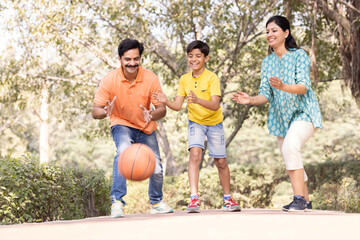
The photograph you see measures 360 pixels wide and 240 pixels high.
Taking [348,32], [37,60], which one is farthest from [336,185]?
[37,60]

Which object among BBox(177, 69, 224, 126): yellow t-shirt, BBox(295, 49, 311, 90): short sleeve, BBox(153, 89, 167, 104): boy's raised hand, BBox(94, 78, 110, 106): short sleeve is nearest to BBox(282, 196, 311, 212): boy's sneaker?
BBox(295, 49, 311, 90): short sleeve

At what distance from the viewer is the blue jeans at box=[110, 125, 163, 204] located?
5957mm

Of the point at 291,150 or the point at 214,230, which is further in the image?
the point at 291,150

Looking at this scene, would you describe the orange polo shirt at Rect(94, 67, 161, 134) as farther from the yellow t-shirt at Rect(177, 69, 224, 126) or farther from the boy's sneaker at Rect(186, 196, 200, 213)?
the boy's sneaker at Rect(186, 196, 200, 213)

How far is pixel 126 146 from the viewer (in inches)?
233

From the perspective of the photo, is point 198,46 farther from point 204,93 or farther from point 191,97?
point 191,97

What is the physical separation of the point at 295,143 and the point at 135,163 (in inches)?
66.7

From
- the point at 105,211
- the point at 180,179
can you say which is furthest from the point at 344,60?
the point at 105,211

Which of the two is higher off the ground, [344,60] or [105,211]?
[344,60]

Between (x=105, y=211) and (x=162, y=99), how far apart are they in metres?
3.88

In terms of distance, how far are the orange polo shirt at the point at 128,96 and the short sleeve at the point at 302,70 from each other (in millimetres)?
1631

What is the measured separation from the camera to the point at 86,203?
9086mm

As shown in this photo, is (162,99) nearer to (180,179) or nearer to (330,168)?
(180,179)

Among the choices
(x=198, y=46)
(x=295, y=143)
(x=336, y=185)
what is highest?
(x=198, y=46)
